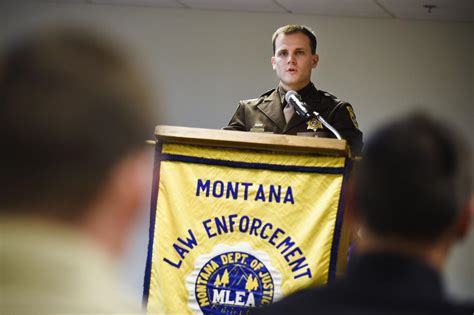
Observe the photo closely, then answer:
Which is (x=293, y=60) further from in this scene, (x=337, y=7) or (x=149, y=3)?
(x=149, y=3)

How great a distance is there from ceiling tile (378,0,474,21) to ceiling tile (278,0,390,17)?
11 centimetres

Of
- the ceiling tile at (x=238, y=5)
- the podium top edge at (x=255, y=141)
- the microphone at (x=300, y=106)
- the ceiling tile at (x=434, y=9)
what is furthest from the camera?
the ceiling tile at (x=238, y=5)

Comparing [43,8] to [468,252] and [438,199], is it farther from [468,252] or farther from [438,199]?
[438,199]

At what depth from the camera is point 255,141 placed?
107 inches

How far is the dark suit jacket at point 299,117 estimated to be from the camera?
11.1 feet

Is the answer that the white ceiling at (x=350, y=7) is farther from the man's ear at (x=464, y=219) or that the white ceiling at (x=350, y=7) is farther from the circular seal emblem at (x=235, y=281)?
the man's ear at (x=464, y=219)

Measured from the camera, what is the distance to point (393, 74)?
679 cm

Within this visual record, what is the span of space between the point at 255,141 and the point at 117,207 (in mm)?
1836

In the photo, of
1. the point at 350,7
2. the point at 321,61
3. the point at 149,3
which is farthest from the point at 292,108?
the point at 149,3

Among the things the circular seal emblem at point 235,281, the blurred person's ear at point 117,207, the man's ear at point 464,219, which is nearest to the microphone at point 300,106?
the circular seal emblem at point 235,281

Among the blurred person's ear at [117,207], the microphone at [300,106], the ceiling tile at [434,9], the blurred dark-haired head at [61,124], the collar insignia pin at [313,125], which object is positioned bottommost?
the blurred person's ear at [117,207]

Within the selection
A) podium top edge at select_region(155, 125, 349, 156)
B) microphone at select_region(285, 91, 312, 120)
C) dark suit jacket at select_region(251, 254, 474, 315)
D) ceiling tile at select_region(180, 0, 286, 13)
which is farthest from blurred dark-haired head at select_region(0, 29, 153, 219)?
ceiling tile at select_region(180, 0, 286, 13)

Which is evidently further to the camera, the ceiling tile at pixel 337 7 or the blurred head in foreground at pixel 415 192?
the ceiling tile at pixel 337 7

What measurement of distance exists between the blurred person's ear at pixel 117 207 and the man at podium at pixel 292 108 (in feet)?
7.67
